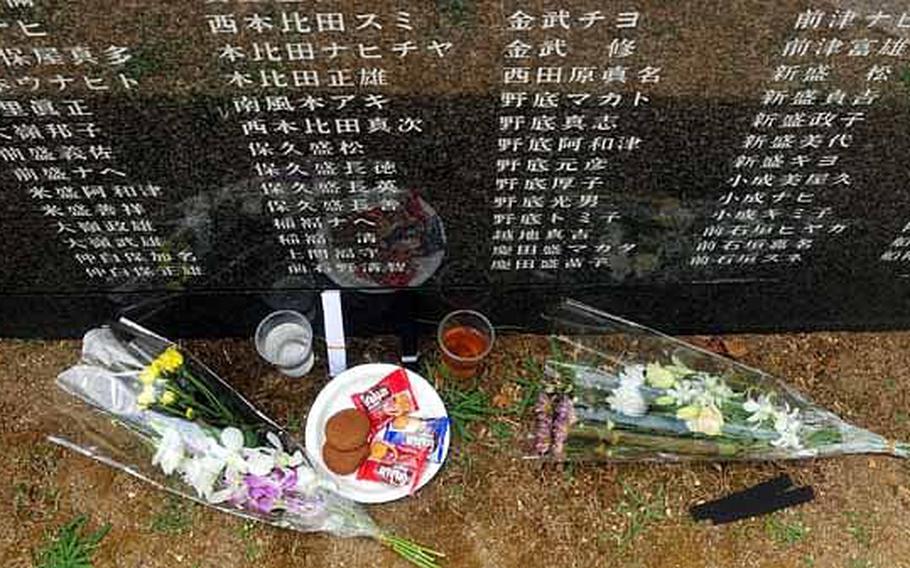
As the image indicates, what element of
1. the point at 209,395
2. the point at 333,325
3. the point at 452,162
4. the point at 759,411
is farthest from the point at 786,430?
the point at 209,395

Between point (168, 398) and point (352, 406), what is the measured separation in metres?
0.68

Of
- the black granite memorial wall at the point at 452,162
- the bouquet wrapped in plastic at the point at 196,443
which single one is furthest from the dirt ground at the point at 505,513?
the black granite memorial wall at the point at 452,162

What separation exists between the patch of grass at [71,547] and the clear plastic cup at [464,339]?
1.42m

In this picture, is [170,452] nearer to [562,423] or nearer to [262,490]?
[262,490]

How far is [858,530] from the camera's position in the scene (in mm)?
3555

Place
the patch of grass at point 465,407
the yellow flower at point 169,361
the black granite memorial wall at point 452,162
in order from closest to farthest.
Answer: the black granite memorial wall at point 452,162, the yellow flower at point 169,361, the patch of grass at point 465,407

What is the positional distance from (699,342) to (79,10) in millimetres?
2667

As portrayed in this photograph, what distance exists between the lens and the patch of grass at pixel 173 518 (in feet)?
11.5

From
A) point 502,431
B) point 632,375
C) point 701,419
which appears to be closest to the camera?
point 701,419

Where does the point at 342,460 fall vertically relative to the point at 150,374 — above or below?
below

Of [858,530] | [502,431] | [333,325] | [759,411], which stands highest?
[333,325]

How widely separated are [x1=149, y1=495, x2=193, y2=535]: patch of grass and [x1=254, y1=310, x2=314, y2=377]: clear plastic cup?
624 millimetres

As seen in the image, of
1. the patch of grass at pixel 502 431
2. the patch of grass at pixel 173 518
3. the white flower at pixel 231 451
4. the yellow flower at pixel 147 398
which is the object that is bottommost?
the patch of grass at pixel 173 518

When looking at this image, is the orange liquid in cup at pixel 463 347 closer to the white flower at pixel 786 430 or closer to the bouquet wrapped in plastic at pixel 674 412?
the bouquet wrapped in plastic at pixel 674 412
